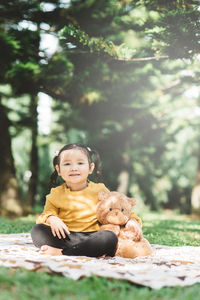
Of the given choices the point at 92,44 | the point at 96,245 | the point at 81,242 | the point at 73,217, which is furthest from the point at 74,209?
the point at 92,44

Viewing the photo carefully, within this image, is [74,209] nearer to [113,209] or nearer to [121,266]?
[113,209]

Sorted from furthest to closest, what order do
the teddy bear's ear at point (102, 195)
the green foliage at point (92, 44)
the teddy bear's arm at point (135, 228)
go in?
the green foliage at point (92, 44)
the teddy bear's ear at point (102, 195)
the teddy bear's arm at point (135, 228)

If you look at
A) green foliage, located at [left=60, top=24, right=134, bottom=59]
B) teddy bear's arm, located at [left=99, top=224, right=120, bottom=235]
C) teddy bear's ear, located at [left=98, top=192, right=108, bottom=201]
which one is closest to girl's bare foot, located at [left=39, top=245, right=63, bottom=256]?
teddy bear's arm, located at [left=99, top=224, right=120, bottom=235]

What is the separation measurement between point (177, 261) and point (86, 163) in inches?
54.2

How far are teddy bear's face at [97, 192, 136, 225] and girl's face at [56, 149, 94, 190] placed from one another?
279 mm

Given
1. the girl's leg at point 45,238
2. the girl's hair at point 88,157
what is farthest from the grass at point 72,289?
the girl's hair at point 88,157

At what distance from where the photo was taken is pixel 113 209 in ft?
12.4

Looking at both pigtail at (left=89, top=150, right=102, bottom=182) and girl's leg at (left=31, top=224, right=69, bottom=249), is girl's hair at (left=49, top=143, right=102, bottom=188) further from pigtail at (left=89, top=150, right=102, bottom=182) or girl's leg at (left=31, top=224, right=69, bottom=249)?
girl's leg at (left=31, top=224, right=69, bottom=249)

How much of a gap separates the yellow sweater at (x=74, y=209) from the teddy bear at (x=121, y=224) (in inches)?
3.8

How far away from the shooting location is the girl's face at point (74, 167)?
12.5ft

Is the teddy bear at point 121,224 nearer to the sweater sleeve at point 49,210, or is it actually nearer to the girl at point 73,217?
the girl at point 73,217

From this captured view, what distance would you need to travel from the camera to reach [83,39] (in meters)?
4.65

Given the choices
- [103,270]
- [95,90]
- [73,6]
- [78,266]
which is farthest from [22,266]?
[73,6]

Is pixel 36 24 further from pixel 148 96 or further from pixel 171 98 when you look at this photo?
pixel 171 98
